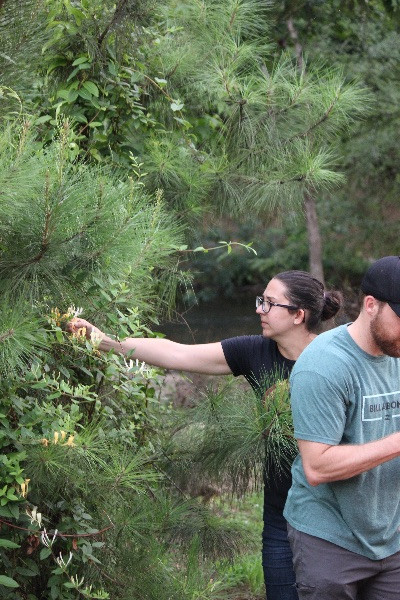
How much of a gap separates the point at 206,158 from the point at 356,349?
175 cm

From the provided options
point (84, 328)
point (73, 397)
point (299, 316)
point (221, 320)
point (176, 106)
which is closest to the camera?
point (84, 328)

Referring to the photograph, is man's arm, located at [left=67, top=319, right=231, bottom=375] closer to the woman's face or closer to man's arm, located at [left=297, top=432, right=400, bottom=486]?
the woman's face

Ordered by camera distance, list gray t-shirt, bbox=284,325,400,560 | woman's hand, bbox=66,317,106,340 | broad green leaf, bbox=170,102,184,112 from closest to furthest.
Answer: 1. gray t-shirt, bbox=284,325,400,560
2. woman's hand, bbox=66,317,106,340
3. broad green leaf, bbox=170,102,184,112

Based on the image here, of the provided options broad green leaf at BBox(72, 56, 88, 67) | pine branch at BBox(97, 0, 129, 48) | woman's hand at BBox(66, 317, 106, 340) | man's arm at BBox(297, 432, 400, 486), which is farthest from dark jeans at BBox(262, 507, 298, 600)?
pine branch at BBox(97, 0, 129, 48)

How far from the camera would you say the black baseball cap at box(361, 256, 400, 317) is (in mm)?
2609

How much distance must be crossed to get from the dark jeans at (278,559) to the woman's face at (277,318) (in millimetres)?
593

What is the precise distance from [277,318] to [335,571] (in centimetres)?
95

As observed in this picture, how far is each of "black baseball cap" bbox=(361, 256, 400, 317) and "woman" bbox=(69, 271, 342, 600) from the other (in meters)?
0.72

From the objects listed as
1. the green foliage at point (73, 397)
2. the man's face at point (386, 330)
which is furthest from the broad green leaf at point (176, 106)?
the man's face at point (386, 330)

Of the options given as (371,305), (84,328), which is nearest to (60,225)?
(84,328)

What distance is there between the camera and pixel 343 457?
8.38 feet

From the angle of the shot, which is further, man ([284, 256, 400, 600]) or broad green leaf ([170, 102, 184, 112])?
broad green leaf ([170, 102, 184, 112])

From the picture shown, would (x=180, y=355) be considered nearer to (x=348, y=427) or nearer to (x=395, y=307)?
(x=348, y=427)

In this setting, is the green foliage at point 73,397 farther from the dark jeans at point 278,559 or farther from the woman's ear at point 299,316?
the woman's ear at point 299,316
